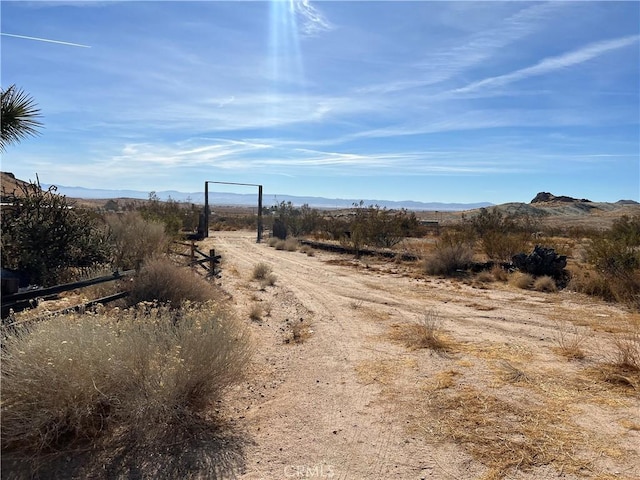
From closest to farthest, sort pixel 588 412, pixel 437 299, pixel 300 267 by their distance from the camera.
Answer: pixel 588 412 < pixel 437 299 < pixel 300 267

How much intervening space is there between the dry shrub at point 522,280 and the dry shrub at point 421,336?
230 inches

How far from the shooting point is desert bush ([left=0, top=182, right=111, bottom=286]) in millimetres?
9281

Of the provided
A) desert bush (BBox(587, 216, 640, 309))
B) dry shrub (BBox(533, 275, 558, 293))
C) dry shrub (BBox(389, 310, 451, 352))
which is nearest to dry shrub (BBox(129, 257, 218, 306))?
dry shrub (BBox(389, 310, 451, 352))

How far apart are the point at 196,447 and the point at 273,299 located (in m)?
7.90

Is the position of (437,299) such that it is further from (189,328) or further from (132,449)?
(132,449)

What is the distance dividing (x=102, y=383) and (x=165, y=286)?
460 cm

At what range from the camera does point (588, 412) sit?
17.0 feet

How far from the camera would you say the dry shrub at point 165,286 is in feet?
28.5

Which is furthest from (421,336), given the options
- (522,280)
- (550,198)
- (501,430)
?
(550,198)

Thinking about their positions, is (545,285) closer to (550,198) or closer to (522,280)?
(522,280)

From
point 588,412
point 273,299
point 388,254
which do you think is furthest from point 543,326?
point 388,254

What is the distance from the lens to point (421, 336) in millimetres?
7992

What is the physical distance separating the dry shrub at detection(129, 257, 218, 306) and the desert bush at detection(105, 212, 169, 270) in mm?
3035

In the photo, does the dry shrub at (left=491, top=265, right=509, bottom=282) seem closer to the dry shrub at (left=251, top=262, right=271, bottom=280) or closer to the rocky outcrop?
the dry shrub at (left=251, top=262, right=271, bottom=280)
